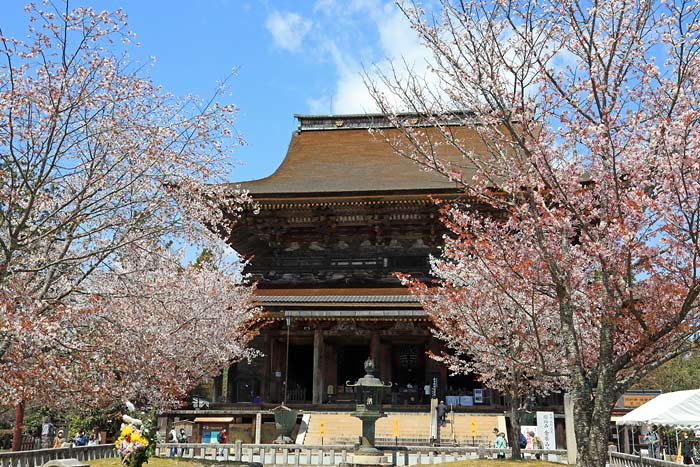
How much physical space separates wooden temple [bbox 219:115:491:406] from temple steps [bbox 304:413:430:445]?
57.7 inches

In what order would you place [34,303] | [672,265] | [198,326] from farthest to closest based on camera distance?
1. [198,326]
2. [34,303]
3. [672,265]

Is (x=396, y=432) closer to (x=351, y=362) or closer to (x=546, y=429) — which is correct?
(x=546, y=429)

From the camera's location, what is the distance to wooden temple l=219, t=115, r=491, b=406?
2211cm

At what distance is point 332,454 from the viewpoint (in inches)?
596

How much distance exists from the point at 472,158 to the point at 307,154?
22.8 m

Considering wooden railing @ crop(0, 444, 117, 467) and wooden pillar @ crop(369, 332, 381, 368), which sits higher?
wooden pillar @ crop(369, 332, 381, 368)

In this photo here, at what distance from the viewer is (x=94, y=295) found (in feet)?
29.4

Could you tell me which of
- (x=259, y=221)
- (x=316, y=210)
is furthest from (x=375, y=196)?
(x=259, y=221)

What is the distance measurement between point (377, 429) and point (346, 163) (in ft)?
42.8

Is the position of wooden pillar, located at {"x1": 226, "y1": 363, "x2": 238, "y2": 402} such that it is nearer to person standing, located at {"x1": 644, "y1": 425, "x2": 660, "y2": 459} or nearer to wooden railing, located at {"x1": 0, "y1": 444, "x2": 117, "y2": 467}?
wooden railing, located at {"x1": 0, "y1": 444, "x2": 117, "y2": 467}

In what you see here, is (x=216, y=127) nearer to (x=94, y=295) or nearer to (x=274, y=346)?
(x=94, y=295)

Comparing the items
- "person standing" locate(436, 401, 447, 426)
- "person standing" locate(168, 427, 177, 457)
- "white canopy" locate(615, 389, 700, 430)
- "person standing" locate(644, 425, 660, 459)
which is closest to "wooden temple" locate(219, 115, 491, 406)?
"person standing" locate(436, 401, 447, 426)

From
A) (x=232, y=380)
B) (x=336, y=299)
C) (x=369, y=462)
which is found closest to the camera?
(x=369, y=462)

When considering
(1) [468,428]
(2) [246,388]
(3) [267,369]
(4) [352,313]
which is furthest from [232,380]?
(1) [468,428]
